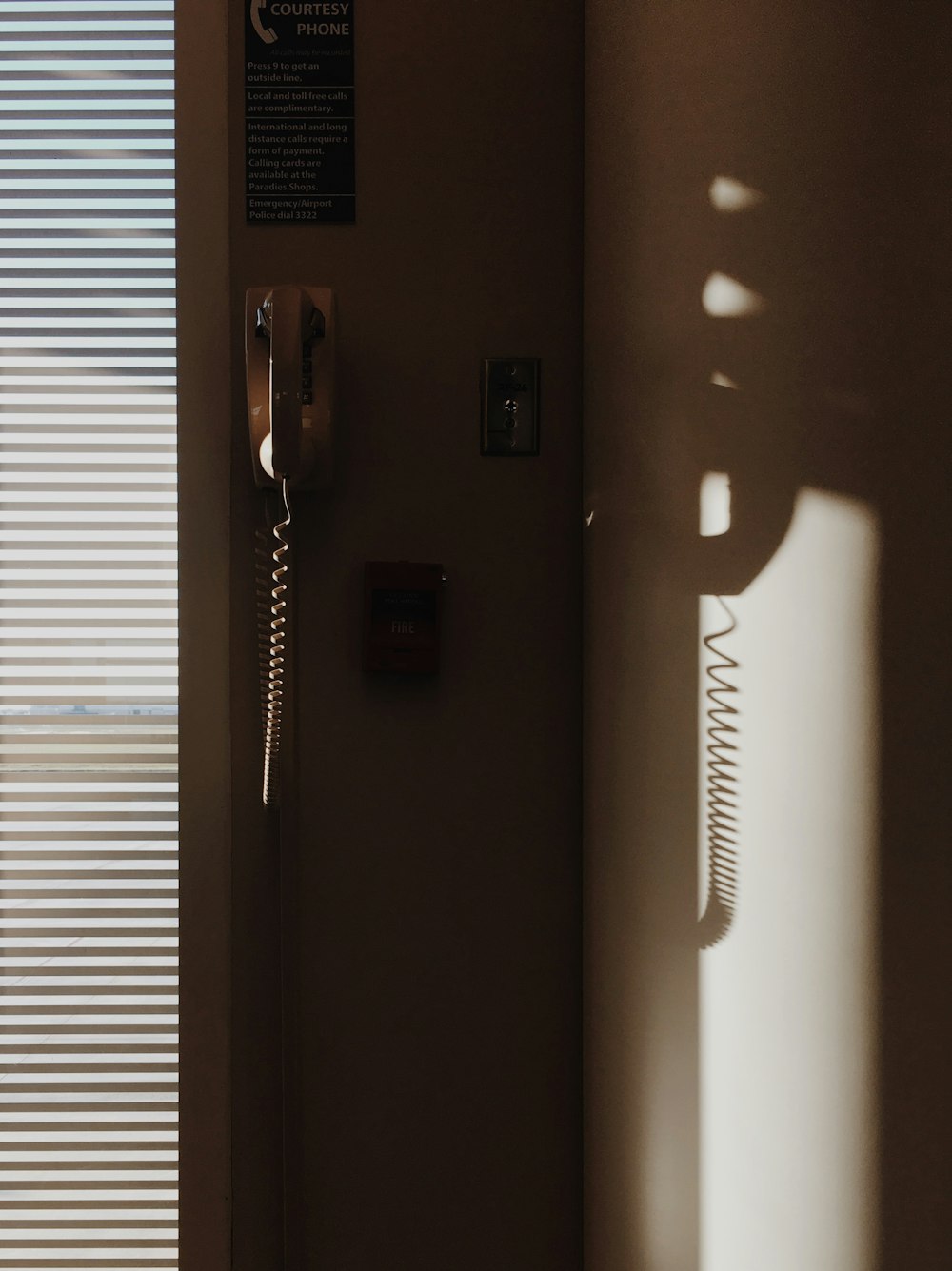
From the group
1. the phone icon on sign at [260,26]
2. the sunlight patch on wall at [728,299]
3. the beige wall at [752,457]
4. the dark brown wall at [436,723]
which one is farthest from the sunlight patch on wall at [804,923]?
the phone icon on sign at [260,26]

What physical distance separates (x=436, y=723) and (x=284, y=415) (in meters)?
0.46

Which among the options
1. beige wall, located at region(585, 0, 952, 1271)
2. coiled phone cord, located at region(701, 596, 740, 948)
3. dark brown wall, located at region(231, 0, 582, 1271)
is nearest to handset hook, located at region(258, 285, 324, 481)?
dark brown wall, located at region(231, 0, 582, 1271)

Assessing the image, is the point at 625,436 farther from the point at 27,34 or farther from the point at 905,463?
the point at 27,34

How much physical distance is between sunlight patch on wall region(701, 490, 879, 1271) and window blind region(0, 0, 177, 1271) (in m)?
0.82

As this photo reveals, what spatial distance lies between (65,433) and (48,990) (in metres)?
0.80

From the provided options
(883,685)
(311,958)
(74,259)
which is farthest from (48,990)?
(883,685)

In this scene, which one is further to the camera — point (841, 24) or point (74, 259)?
point (74, 259)

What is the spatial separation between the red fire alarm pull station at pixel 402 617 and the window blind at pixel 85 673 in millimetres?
301

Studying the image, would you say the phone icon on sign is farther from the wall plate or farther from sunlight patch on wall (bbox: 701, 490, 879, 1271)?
sunlight patch on wall (bbox: 701, 490, 879, 1271)

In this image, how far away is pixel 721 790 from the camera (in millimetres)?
830

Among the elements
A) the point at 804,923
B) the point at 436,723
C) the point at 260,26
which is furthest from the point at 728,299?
the point at 260,26

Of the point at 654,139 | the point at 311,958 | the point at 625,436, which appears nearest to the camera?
the point at 654,139

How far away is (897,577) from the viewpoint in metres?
0.67

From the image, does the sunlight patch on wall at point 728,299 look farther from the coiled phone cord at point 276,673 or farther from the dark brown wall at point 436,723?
the coiled phone cord at point 276,673
